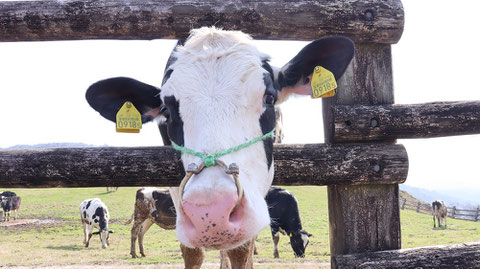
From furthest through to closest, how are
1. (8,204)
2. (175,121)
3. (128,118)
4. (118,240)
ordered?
(8,204) < (118,240) < (128,118) < (175,121)

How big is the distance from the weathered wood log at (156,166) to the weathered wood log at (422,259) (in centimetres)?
58

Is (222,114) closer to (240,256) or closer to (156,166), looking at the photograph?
(156,166)

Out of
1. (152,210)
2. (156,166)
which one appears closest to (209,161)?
(156,166)

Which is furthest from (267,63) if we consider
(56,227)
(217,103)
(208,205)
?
(56,227)

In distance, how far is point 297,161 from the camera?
326 centimetres

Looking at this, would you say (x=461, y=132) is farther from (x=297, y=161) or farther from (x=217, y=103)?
(x=217, y=103)

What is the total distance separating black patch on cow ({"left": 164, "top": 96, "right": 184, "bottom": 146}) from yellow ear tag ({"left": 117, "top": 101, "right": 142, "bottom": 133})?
1.92 feet

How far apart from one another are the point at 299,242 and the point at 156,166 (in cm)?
950

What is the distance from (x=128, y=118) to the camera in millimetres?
3227

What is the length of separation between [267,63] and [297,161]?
0.83 m

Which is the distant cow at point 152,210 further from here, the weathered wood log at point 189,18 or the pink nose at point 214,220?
the pink nose at point 214,220

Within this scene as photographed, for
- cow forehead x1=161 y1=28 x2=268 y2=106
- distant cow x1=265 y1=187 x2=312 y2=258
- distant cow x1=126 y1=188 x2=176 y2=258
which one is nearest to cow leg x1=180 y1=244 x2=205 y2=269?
cow forehead x1=161 y1=28 x2=268 y2=106

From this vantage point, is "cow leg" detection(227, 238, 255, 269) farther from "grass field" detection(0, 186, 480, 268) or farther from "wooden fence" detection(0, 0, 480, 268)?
"grass field" detection(0, 186, 480, 268)

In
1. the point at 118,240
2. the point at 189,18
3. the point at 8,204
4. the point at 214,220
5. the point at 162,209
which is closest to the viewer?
the point at 214,220
